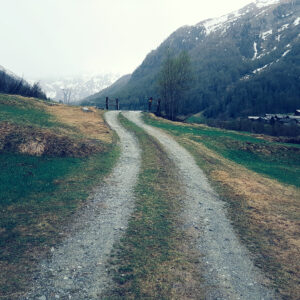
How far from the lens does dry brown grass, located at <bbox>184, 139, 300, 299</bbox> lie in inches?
276

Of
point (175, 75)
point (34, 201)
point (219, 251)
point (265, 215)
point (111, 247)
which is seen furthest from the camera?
point (175, 75)

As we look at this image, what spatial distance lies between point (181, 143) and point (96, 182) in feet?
44.7

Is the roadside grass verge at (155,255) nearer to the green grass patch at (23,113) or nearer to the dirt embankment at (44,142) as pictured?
the dirt embankment at (44,142)

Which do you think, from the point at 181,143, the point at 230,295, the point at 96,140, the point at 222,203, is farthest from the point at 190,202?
the point at 181,143

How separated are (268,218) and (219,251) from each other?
3.82 metres

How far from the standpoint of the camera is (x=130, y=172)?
50.1 feet

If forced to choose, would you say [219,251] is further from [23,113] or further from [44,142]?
[23,113]

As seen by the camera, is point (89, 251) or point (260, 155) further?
point (260, 155)

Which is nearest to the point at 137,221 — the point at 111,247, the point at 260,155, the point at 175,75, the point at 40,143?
the point at 111,247

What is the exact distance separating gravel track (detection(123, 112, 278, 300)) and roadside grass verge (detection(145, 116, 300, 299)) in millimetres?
360

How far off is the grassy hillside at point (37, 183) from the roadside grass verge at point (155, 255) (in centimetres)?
230

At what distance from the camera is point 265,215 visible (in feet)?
35.0

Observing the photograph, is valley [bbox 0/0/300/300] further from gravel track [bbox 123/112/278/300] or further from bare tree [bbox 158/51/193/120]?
bare tree [bbox 158/51/193/120]

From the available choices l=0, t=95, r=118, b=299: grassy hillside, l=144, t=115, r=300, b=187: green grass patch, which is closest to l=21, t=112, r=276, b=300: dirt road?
l=0, t=95, r=118, b=299: grassy hillside
